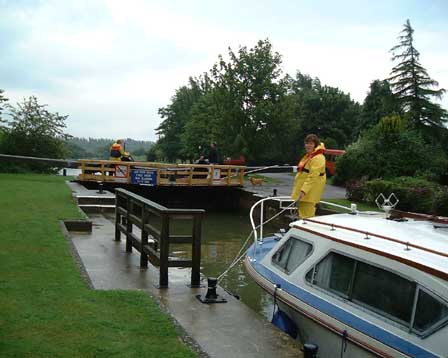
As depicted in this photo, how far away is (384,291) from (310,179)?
10.6ft

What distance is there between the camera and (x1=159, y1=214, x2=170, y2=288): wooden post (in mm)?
7297

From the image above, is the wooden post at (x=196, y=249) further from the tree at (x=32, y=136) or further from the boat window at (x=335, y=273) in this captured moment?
the tree at (x=32, y=136)

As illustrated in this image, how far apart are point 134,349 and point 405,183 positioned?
15.6m

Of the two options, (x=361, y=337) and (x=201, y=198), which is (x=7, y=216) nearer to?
(x=361, y=337)

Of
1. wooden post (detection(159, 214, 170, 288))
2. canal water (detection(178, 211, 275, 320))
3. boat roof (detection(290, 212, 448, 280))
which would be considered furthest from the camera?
canal water (detection(178, 211, 275, 320))

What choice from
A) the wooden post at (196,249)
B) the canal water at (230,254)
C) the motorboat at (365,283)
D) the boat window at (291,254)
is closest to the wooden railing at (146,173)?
the canal water at (230,254)

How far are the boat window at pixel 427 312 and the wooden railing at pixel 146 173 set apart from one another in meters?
19.2

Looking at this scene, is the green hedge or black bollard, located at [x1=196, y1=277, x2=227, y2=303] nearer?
black bollard, located at [x1=196, y1=277, x2=227, y2=303]

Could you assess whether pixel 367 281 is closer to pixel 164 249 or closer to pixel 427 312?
pixel 427 312

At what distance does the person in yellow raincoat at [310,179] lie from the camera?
7.95 m

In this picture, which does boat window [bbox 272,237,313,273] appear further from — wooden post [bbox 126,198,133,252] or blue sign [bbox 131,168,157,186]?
blue sign [bbox 131,168,157,186]

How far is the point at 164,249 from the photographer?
7293 millimetres

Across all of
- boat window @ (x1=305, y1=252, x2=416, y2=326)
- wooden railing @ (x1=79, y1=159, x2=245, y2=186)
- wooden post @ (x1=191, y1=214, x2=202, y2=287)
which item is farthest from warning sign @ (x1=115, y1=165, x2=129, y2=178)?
boat window @ (x1=305, y1=252, x2=416, y2=326)

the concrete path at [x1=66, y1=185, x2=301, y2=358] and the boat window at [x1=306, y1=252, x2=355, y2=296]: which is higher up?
the boat window at [x1=306, y1=252, x2=355, y2=296]
